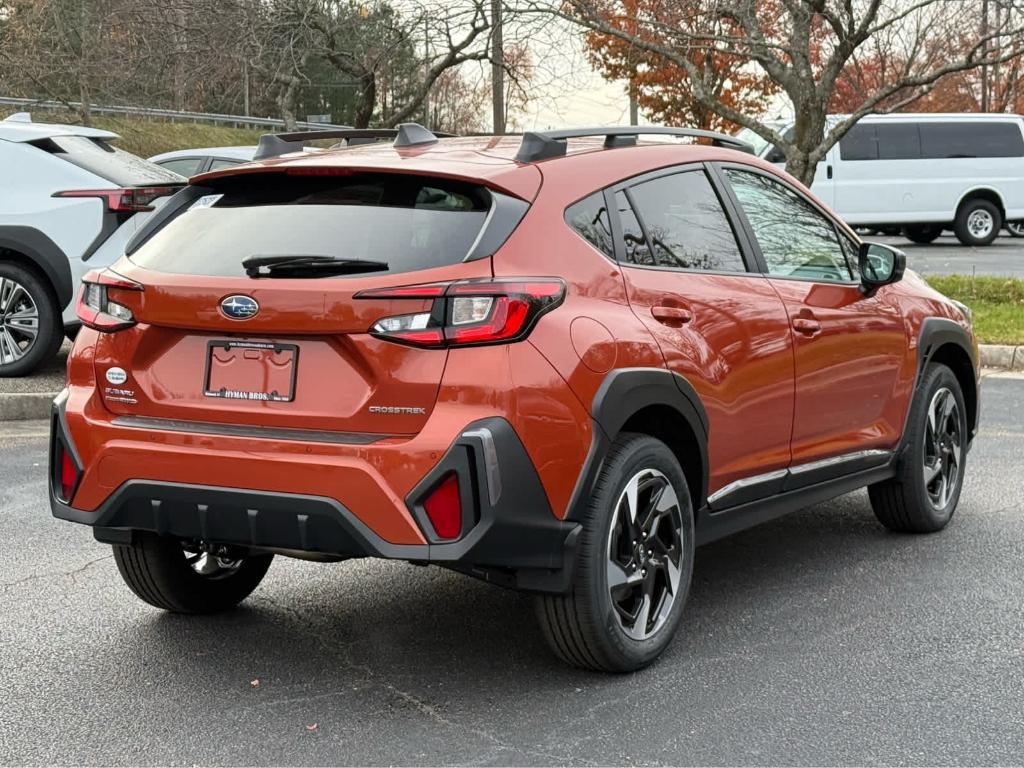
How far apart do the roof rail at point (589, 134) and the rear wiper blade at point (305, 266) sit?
684mm

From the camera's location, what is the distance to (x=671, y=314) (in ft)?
14.6

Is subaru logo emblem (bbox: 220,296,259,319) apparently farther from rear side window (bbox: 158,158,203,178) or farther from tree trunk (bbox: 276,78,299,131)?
tree trunk (bbox: 276,78,299,131)

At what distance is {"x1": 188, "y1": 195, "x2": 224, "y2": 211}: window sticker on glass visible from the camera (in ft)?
14.4

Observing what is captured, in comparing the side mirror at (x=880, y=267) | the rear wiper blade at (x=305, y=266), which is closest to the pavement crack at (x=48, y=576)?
the rear wiper blade at (x=305, y=266)

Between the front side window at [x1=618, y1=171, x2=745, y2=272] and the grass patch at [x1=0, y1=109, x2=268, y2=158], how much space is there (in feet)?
112

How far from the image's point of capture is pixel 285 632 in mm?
4789

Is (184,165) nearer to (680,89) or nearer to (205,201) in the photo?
(205,201)

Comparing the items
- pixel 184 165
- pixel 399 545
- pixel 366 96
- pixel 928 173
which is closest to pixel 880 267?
pixel 399 545

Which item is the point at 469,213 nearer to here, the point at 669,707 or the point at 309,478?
the point at 309,478

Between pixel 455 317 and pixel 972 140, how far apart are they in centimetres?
2474

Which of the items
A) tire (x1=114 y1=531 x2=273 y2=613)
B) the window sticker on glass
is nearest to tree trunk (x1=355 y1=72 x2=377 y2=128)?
tire (x1=114 y1=531 x2=273 y2=613)

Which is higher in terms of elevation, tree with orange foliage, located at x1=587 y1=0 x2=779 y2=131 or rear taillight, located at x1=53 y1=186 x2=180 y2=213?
tree with orange foliage, located at x1=587 y1=0 x2=779 y2=131

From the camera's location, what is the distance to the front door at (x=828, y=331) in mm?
5188

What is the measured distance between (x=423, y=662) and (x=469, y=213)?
1.46m
